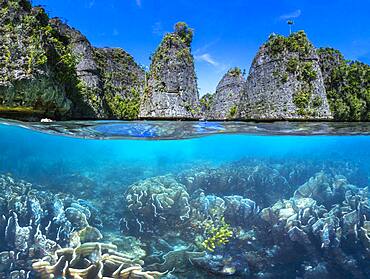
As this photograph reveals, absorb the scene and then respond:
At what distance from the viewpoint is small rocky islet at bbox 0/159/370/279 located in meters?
8.52

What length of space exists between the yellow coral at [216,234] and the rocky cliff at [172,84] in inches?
215

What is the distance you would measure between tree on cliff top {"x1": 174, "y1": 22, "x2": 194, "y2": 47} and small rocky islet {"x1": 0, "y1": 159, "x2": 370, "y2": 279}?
8.43 metres

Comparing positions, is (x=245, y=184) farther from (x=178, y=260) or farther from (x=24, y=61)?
(x=24, y=61)

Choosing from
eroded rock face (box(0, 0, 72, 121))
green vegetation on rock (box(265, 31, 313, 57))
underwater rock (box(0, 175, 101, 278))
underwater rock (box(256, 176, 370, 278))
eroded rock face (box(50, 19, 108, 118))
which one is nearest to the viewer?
eroded rock face (box(0, 0, 72, 121))

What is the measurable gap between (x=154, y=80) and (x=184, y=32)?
3896 mm

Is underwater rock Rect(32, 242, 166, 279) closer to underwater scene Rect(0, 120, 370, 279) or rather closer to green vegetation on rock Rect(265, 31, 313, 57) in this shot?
underwater scene Rect(0, 120, 370, 279)

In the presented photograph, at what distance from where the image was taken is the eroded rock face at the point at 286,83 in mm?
14945

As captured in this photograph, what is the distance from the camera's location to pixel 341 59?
29594mm

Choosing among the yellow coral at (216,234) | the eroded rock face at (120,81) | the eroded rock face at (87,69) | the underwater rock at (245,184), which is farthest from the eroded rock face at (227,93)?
the yellow coral at (216,234)

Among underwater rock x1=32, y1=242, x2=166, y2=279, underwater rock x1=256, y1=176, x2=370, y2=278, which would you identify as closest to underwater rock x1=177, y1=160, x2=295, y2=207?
underwater rock x1=256, y1=176, x2=370, y2=278

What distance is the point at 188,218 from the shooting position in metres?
10.4

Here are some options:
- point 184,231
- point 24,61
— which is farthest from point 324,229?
point 24,61

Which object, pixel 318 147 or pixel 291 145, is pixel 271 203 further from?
pixel 318 147

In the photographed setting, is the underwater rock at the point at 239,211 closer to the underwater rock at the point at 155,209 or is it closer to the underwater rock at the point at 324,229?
the underwater rock at the point at 324,229
